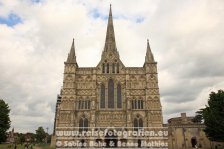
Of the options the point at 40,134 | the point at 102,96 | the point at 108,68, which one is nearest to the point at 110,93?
the point at 102,96

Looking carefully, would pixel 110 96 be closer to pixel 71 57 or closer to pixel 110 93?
pixel 110 93

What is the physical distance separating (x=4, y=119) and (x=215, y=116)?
36788 millimetres

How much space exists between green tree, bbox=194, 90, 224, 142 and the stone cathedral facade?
10428mm

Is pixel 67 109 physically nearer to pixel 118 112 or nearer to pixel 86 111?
pixel 86 111

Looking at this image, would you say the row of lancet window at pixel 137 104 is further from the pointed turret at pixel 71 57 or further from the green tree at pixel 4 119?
the green tree at pixel 4 119

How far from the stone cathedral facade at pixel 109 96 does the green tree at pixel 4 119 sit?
1029cm

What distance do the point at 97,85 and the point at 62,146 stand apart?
1484 centimetres

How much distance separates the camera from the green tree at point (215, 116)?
129 ft

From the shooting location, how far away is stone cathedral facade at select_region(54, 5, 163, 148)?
49.8 meters

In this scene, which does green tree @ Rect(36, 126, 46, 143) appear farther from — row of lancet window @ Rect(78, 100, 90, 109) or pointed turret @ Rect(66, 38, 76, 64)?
pointed turret @ Rect(66, 38, 76, 64)

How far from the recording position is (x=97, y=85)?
52875 millimetres

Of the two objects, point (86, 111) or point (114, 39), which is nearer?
point (86, 111)

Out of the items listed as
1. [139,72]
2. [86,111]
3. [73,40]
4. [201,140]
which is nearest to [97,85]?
[86,111]

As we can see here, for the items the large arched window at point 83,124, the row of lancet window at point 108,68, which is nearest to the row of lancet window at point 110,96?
the row of lancet window at point 108,68
